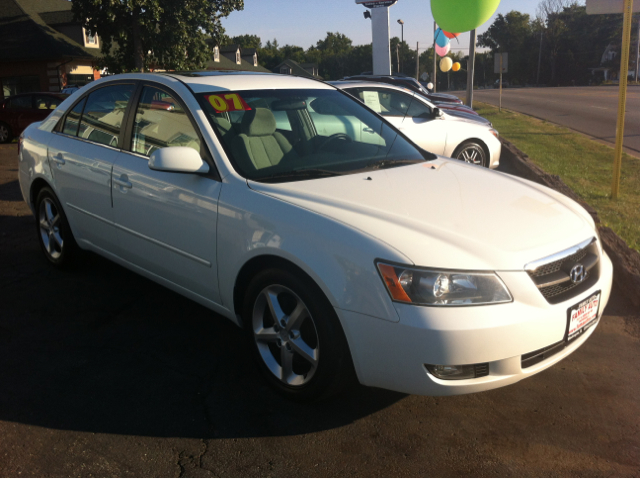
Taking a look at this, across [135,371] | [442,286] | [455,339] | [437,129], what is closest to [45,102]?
[437,129]

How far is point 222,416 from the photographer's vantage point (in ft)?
10.3

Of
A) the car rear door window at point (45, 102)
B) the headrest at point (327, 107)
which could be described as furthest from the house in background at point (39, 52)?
the headrest at point (327, 107)

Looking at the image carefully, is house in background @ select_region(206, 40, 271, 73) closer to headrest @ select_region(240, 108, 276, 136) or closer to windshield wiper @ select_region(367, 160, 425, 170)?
headrest @ select_region(240, 108, 276, 136)

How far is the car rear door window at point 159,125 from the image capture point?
3809 millimetres

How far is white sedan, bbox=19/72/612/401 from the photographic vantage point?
8.79 feet

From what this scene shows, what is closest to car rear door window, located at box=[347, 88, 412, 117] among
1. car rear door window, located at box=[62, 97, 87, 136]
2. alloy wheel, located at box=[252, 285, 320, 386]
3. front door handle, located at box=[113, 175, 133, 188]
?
car rear door window, located at box=[62, 97, 87, 136]

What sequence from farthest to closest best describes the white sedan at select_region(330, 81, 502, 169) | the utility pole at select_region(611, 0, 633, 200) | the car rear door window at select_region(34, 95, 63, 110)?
the car rear door window at select_region(34, 95, 63, 110) → the white sedan at select_region(330, 81, 502, 169) → the utility pole at select_region(611, 0, 633, 200)

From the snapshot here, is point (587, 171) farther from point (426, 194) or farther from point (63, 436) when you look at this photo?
point (63, 436)

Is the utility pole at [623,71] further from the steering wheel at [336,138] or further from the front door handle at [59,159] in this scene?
the front door handle at [59,159]

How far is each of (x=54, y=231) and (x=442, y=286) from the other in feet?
12.7

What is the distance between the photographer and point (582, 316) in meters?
3.00

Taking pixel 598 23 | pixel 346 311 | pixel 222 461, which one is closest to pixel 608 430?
pixel 346 311

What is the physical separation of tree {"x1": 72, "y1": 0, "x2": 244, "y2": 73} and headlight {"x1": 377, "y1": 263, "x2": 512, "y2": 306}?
28.1 m

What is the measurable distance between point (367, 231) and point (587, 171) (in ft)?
25.1
